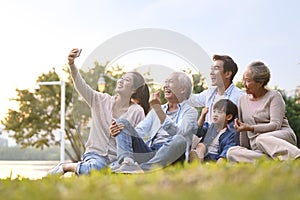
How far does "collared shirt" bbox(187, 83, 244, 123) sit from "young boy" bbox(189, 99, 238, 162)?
0.28 ft

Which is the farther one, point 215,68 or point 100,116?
point 100,116

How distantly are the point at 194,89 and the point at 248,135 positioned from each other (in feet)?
2.47

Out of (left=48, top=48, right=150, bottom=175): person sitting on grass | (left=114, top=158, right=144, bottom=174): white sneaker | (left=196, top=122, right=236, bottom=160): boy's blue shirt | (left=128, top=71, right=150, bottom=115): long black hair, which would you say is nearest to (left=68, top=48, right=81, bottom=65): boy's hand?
(left=48, top=48, right=150, bottom=175): person sitting on grass

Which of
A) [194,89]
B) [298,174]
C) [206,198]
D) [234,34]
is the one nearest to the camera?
[206,198]

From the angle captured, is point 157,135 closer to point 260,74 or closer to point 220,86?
point 220,86

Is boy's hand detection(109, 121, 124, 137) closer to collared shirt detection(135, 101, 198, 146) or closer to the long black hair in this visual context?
collared shirt detection(135, 101, 198, 146)

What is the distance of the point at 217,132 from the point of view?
4.84 metres

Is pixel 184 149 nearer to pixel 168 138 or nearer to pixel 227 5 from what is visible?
pixel 168 138

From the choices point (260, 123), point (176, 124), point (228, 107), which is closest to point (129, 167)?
A: point (176, 124)

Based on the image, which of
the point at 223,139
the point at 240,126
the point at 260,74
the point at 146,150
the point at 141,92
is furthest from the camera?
the point at 141,92

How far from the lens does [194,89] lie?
5078mm

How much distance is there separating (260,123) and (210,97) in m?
0.60

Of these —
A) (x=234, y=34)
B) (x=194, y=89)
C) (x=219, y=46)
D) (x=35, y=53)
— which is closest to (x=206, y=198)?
(x=194, y=89)

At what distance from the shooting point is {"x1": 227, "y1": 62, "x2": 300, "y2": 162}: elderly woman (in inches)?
171
